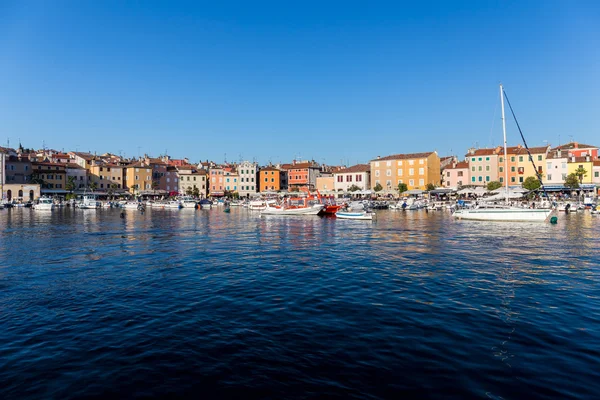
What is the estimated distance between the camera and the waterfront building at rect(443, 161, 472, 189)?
8994 centimetres

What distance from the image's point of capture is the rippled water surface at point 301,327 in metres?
7.11

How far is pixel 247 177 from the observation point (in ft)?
395

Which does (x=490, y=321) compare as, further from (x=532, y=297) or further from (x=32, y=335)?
(x=32, y=335)

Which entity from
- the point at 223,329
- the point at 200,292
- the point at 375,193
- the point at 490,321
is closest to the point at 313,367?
the point at 223,329

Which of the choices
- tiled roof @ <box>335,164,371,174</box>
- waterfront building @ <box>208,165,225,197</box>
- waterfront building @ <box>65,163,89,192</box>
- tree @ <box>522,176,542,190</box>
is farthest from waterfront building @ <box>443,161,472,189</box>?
waterfront building @ <box>65,163,89,192</box>

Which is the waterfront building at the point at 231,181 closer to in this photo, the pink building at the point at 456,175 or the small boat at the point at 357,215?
the pink building at the point at 456,175

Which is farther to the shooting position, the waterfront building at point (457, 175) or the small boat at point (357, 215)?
the waterfront building at point (457, 175)

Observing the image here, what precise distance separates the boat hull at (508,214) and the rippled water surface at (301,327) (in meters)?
23.3

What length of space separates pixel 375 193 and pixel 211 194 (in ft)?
175

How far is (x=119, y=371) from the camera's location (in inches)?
299

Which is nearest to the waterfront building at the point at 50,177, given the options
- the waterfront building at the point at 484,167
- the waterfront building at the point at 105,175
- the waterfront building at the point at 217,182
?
the waterfront building at the point at 105,175

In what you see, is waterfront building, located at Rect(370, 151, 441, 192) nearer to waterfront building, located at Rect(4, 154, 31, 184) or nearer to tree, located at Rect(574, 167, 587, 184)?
tree, located at Rect(574, 167, 587, 184)

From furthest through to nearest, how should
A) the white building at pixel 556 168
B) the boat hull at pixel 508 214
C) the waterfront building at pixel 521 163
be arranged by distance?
the waterfront building at pixel 521 163, the white building at pixel 556 168, the boat hull at pixel 508 214

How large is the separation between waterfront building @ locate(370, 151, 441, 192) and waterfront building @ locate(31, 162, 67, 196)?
76780mm
